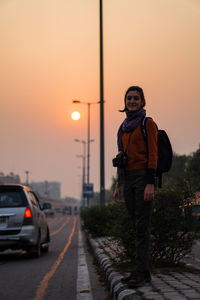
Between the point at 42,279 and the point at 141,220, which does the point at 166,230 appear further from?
the point at 42,279

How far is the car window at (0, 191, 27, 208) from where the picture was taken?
1155 centimetres

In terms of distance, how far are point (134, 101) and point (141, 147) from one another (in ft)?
2.00

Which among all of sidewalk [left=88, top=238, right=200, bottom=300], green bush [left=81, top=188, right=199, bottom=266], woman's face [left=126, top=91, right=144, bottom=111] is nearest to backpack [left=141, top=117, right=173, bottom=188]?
woman's face [left=126, top=91, right=144, bottom=111]

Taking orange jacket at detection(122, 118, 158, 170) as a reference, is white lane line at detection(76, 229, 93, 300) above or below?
below

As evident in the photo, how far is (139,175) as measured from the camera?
18.7 feet

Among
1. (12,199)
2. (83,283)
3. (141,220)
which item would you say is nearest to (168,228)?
(83,283)

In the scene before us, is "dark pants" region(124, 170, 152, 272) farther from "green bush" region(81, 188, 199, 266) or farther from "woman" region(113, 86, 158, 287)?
"green bush" region(81, 188, 199, 266)

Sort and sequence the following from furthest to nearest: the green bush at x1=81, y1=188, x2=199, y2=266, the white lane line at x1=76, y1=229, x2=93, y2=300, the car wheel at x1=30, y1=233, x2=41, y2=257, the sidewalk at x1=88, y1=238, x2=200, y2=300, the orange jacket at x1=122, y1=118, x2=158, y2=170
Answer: the car wheel at x1=30, y1=233, x2=41, y2=257 < the green bush at x1=81, y1=188, x2=199, y2=266 < the white lane line at x1=76, y1=229, x2=93, y2=300 < the orange jacket at x1=122, y1=118, x2=158, y2=170 < the sidewalk at x1=88, y1=238, x2=200, y2=300

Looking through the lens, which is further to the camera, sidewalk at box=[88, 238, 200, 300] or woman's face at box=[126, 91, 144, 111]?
woman's face at box=[126, 91, 144, 111]

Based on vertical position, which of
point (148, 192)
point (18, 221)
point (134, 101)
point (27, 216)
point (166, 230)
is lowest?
point (166, 230)

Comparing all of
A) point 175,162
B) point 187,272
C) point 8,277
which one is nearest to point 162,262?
point 187,272

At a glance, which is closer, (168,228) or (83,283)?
(168,228)

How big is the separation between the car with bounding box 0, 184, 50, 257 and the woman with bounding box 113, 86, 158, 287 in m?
5.91

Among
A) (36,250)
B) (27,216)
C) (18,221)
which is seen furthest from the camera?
(36,250)
